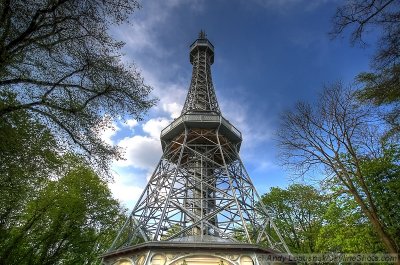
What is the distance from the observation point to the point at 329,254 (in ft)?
57.9

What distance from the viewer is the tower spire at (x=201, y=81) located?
3359cm

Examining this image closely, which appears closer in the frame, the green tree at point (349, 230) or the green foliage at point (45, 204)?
the green foliage at point (45, 204)

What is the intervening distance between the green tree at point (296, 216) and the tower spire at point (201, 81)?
34.9 ft

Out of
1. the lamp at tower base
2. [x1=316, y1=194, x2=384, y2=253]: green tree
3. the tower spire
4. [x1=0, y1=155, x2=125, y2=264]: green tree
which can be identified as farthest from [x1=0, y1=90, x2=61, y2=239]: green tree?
the tower spire

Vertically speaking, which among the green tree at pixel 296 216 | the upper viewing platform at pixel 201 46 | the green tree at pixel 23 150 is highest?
the upper viewing platform at pixel 201 46

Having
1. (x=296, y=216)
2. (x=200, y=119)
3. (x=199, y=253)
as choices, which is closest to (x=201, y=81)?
(x=200, y=119)

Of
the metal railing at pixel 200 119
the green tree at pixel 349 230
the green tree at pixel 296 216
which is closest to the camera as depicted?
the green tree at pixel 349 230

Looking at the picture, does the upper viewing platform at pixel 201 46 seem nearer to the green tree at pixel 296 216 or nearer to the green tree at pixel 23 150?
the green tree at pixel 296 216

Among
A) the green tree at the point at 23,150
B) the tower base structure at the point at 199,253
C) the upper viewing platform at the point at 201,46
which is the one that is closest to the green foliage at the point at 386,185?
the tower base structure at the point at 199,253

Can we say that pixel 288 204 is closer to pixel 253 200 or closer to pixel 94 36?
pixel 253 200

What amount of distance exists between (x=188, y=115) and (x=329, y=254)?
1536cm

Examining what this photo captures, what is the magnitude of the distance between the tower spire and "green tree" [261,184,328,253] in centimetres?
1065

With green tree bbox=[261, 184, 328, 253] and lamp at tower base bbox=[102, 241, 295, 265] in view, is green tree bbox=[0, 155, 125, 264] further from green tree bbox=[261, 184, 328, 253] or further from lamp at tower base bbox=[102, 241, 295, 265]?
green tree bbox=[261, 184, 328, 253]

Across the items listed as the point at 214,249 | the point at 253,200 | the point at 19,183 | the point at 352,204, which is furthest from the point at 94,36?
the point at 253,200
